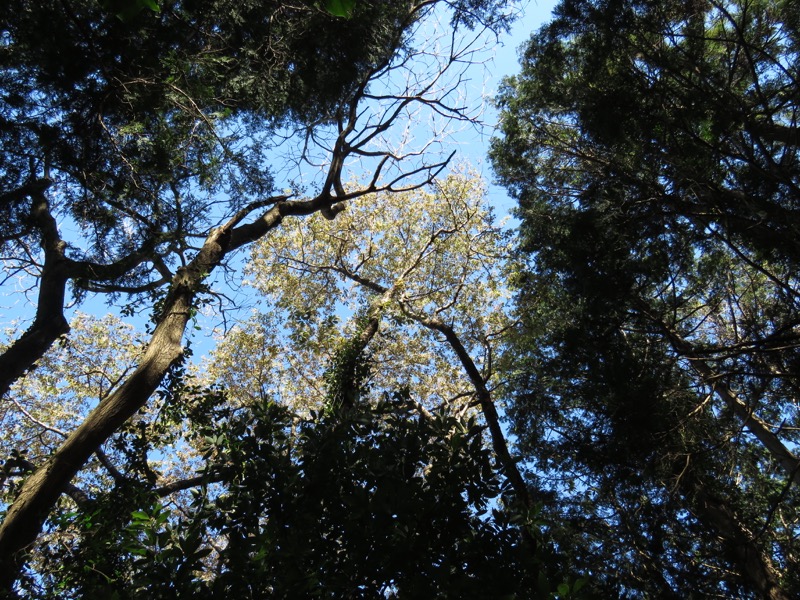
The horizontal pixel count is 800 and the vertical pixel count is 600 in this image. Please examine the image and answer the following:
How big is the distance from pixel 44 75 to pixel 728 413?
30.6ft

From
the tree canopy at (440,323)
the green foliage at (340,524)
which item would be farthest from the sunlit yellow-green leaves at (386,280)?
the green foliage at (340,524)

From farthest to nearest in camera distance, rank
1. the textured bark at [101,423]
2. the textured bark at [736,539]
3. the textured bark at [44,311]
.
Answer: the textured bark at [736,539], the textured bark at [44,311], the textured bark at [101,423]


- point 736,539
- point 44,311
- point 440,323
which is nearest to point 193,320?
point 44,311

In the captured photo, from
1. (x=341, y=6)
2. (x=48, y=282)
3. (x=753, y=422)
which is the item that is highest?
(x=753, y=422)

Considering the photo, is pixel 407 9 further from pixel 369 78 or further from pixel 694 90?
pixel 694 90

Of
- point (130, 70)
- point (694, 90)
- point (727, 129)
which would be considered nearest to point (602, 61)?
point (694, 90)

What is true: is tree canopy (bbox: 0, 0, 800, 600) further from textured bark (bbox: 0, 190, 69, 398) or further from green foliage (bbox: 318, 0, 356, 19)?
green foliage (bbox: 318, 0, 356, 19)

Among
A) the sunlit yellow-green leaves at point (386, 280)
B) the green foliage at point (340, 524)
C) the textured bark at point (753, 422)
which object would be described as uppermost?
the sunlit yellow-green leaves at point (386, 280)

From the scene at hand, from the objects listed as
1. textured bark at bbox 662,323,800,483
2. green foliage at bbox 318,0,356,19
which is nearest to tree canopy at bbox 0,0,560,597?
green foliage at bbox 318,0,356,19

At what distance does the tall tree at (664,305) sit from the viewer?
6223 mm

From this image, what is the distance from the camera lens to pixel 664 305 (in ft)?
24.1

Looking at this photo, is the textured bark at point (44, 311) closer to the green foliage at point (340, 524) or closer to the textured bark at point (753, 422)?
the green foliage at point (340, 524)

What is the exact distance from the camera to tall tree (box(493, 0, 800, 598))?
622cm

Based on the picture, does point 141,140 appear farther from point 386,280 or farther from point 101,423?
point 386,280
